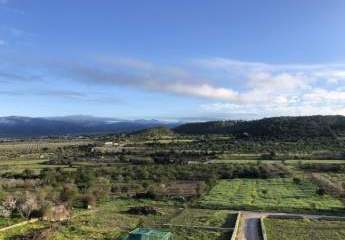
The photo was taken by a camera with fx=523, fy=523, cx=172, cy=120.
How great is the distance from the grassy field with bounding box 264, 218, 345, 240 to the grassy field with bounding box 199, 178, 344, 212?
5.73 m

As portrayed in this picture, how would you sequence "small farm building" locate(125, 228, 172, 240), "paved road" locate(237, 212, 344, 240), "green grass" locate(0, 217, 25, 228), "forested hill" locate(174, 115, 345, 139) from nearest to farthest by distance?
"small farm building" locate(125, 228, 172, 240), "paved road" locate(237, 212, 344, 240), "green grass" locate(0, 217, 25, 228), "forested hill" locate(174, 115, 345, 139)

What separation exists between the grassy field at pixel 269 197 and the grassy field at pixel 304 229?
5.73 meters

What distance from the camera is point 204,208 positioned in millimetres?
44375

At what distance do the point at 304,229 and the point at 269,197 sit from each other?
588 inches

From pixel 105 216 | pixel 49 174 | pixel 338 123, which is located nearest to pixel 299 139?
pixel 338 123

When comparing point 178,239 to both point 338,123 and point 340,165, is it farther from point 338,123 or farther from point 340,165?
point 338,123

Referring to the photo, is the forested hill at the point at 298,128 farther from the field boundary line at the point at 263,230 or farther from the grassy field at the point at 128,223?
the field boundary line at the point at 263,230

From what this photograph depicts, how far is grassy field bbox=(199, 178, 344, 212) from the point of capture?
44.1 m

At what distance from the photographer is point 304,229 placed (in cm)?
3459

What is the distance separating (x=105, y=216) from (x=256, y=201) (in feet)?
46.9

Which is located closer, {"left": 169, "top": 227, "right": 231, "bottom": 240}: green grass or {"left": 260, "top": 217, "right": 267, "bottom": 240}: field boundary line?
{"left": 260, "top": 217, "right": 267, "bottom": 240}: field boundary line

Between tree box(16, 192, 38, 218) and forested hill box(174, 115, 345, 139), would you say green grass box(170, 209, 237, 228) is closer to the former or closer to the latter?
tree box(16, 192, 38, 218)

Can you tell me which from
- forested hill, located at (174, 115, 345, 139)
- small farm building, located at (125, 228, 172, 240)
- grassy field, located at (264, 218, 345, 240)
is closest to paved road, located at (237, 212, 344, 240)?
grassy field, located at (264, 218, 345, 240)

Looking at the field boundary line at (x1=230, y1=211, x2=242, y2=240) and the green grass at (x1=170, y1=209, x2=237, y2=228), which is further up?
the field boundary line at (x1=230, y1=211, x2=242, y2=240)
